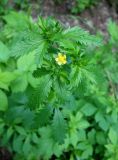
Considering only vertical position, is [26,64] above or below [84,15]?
below

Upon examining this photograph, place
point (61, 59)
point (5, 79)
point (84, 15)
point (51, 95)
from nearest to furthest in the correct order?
point (61, 59) < point (51, 95) < point (5, 79) < point (84, 15)

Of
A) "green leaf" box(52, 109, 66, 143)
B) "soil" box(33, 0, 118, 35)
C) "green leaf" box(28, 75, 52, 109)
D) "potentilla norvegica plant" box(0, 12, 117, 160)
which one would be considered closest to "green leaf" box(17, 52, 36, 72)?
"potentilla norvegica plant" box(0, 12, 117, 160)

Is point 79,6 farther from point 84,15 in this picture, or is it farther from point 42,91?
point 42,91

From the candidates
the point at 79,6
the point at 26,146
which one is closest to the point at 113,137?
the point at 26,146

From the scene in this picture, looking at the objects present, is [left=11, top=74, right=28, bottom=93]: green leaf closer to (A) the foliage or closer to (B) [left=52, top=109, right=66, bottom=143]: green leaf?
(B) [left=52, top=109, right=66, bottom=143]: green leaf

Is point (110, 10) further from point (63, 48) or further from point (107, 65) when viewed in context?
point (63, 48)

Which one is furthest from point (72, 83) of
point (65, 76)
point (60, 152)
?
point (60, 152)
